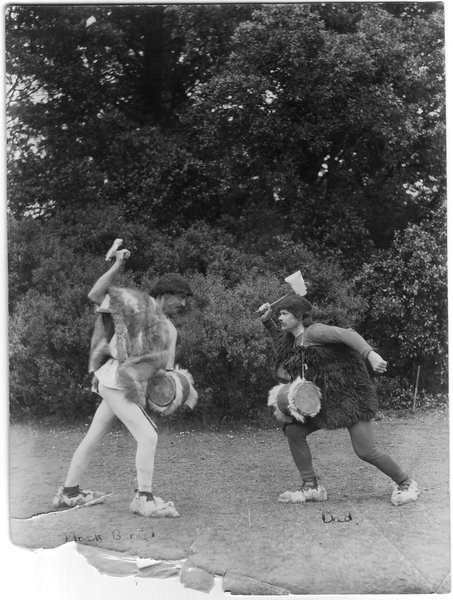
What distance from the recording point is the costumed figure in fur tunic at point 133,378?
17.0ft

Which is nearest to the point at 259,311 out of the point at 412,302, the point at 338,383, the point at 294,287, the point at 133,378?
the point at 294,287

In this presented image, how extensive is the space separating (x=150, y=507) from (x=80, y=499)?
1.67ft

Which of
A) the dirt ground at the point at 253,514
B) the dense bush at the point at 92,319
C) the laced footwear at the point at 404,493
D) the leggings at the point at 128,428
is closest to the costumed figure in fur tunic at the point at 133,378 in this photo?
the leggings at the point at 128,428

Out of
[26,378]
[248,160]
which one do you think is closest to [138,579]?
[26,378]

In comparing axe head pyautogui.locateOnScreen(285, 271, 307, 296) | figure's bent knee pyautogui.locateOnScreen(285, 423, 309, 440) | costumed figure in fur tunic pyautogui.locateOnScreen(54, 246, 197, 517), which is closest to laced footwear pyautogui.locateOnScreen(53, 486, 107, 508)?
costumed figure in fur tunic pyautogui.locateOnScreen(54, 246, 197, 517)

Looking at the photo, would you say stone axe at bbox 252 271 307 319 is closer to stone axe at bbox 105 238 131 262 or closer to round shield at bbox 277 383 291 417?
round shield at bbox 277 383 291 417

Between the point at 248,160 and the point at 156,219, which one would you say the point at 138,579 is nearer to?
the point at 156,219

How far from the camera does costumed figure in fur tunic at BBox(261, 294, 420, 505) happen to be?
5.24m

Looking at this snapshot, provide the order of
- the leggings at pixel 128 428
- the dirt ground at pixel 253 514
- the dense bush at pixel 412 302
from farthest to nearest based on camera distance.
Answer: the dense bush at pixel 412 302
the leggings at pixel 128 428
the dirt ground at pixel 253 514

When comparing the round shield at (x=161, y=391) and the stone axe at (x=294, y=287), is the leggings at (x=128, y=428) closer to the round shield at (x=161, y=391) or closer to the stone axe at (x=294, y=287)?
the round shield at (x=161, y=391)

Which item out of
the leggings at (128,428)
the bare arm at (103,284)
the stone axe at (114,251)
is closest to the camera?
the leggings at (128,428)

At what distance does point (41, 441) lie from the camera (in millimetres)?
5574

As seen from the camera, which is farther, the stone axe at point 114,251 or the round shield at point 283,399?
the stone axe at point 114,251

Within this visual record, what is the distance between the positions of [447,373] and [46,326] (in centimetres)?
293
